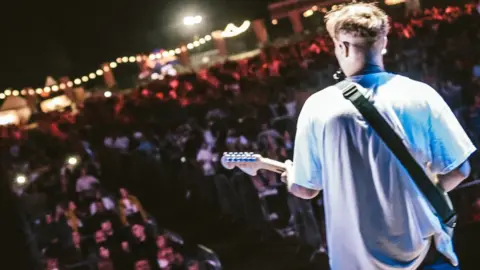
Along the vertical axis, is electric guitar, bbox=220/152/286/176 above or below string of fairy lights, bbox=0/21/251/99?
below

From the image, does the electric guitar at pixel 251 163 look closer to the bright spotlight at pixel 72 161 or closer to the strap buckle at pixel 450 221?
the strap buckle at pixel 450 221

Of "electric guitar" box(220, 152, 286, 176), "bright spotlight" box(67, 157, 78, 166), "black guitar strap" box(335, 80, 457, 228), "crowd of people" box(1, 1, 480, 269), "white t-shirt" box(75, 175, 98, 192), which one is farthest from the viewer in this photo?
"bright spotlight" box(67, 157, 78, 166)

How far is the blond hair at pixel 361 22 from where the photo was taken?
1.74 m

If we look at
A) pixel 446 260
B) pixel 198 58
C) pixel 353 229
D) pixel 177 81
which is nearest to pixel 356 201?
pixel 353 229

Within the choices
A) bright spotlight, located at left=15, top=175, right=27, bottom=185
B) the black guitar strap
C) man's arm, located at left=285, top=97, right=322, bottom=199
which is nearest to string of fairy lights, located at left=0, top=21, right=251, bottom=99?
bright spotlight, located at left=15, top=175, right=27, bottom=185

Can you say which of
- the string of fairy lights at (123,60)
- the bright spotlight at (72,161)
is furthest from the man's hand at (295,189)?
the string of fairy lights at (123,60)

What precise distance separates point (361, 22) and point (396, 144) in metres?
0.37

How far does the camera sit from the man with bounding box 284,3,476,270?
1.72 meters

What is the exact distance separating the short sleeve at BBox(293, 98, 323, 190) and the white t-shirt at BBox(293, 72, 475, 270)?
3 centimetres

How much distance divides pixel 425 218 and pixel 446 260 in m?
0.17

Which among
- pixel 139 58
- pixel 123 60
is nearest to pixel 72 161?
pixel 123 60

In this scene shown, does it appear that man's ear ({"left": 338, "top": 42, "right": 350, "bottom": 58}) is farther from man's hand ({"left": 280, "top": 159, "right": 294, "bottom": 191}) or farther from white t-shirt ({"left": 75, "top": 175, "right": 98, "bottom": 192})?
white t-shirt ({"left": 75, "top": 175, "right": 98, "bottom": 192})

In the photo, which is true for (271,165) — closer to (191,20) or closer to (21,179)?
(21,179)

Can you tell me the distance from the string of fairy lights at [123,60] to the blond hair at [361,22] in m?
15.6
